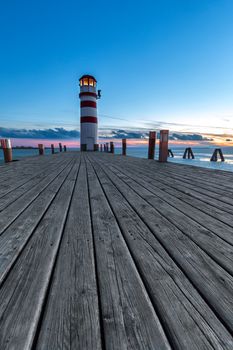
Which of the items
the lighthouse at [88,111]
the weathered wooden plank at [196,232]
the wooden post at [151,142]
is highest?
the lighthouse at [88,111]

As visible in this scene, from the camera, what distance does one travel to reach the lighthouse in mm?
19625

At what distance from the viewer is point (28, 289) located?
3.19 ft

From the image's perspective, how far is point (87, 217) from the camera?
192cm

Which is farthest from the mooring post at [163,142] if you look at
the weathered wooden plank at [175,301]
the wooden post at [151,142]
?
the weathered wooden plank at [175,301]

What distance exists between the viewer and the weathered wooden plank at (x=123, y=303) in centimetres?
71

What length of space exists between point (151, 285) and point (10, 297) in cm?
68

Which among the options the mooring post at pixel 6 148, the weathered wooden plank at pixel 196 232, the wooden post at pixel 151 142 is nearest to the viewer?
the weathered wooden plank at pixel 196 232

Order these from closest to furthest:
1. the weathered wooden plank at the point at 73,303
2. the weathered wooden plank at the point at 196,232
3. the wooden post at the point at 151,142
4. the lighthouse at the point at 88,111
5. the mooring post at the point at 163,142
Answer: the weathered wooden plank at the point at 73,303
the weathered wooden plank at the point at 196,232
the mooring post at the point at 163,142
the wooden post at the point at 151,142
the lighthouse at the point at 88,111

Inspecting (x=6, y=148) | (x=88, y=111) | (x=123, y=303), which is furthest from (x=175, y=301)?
(x=88, y=111)

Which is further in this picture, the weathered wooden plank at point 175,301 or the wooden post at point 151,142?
the wooden post at point 151,142

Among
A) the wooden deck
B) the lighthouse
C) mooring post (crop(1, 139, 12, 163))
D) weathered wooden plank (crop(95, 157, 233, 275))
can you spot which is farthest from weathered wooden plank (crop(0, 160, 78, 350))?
the lighthouse

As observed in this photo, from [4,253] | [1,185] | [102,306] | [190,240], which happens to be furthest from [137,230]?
[1,185]

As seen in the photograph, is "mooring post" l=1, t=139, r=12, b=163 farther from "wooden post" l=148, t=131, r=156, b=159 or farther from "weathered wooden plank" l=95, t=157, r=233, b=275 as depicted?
"weathered wooden plank" l=95, t=157, r=233, b=275

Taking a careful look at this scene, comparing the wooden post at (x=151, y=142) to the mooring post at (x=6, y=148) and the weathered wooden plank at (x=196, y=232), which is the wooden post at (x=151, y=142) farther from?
the weathered wooden plank at (x=196, y=232)
